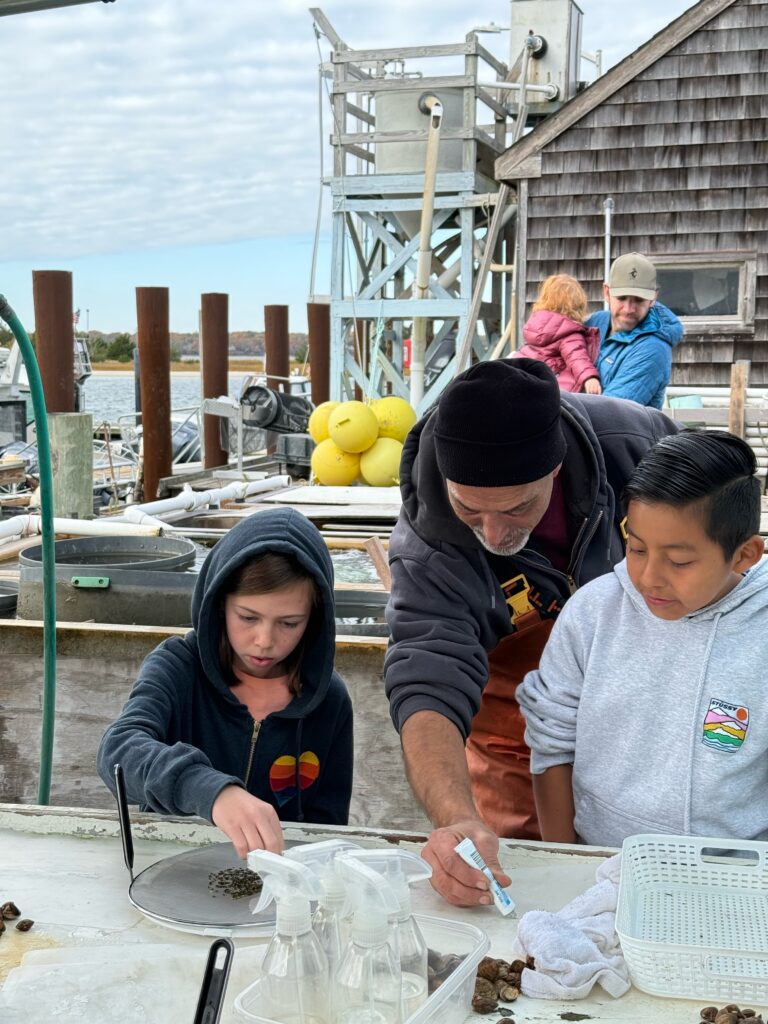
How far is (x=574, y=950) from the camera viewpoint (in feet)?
4.70

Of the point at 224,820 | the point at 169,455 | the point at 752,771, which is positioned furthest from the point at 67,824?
→ the point at 169,455

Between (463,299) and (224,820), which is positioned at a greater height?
(463,299)

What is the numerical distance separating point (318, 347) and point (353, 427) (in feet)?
32.6

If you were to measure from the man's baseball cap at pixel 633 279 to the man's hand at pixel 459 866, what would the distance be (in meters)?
4.48

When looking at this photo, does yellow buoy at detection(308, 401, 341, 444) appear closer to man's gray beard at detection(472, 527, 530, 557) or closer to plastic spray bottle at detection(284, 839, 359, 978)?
man's gray beard at detection(472, 527, 530, 557)

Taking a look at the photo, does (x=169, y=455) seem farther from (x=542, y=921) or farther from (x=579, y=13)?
(x=542, y=921)

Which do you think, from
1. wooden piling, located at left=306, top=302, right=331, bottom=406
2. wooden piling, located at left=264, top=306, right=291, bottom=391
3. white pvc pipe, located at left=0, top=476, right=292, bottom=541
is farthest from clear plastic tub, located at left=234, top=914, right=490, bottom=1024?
wooden piling, located at left=264, top=306, right=291, bottom=391

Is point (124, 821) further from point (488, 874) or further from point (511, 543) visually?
point (511, 543)

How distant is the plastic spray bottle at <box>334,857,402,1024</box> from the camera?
3.97 ft

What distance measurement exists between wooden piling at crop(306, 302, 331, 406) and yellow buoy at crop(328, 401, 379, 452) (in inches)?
364

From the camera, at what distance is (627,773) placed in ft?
6.41

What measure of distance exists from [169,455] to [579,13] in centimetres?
712

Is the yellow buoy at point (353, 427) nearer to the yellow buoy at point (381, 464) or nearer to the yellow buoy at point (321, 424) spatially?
the yellow buoy at point (381, 464)

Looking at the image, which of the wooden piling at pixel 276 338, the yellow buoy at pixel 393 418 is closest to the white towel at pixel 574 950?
the yellow buoy at pixel 393 418
